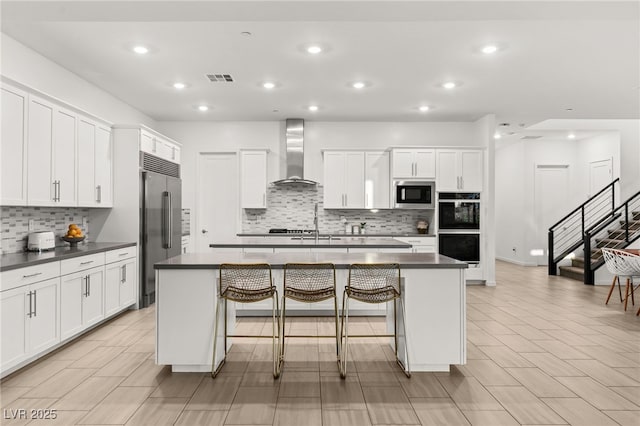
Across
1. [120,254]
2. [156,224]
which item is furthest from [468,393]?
[156,224]

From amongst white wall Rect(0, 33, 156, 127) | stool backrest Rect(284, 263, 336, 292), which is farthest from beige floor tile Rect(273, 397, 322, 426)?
white wall Rect(0, 33, 156, 127)

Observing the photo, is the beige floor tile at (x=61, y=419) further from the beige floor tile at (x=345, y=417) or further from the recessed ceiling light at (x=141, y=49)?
the recessed ceiling light at (x=141, y=49)

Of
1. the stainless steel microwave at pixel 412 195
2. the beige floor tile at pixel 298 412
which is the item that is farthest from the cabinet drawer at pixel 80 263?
the stainless steel microwave at pixel 412 195

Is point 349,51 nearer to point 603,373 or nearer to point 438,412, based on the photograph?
point 438,412

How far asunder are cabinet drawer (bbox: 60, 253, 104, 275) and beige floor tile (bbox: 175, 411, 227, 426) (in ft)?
7.01

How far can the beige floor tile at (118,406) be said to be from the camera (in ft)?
8.81

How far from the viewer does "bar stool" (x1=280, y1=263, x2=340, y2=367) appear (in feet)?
11.3

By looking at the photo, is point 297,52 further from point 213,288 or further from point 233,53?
point 213,288

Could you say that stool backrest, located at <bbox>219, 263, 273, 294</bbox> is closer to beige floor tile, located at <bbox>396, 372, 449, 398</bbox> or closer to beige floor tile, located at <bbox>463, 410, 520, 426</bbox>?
beige floor tile, located at <bbox>396, 372, 449, 398</bbox>

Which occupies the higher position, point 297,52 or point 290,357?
point 297,52

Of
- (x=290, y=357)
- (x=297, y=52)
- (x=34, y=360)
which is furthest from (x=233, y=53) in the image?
(x=34, y=360)

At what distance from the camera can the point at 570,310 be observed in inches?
228

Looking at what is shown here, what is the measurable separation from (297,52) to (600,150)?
28.2ft

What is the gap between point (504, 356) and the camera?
393 centimetres
